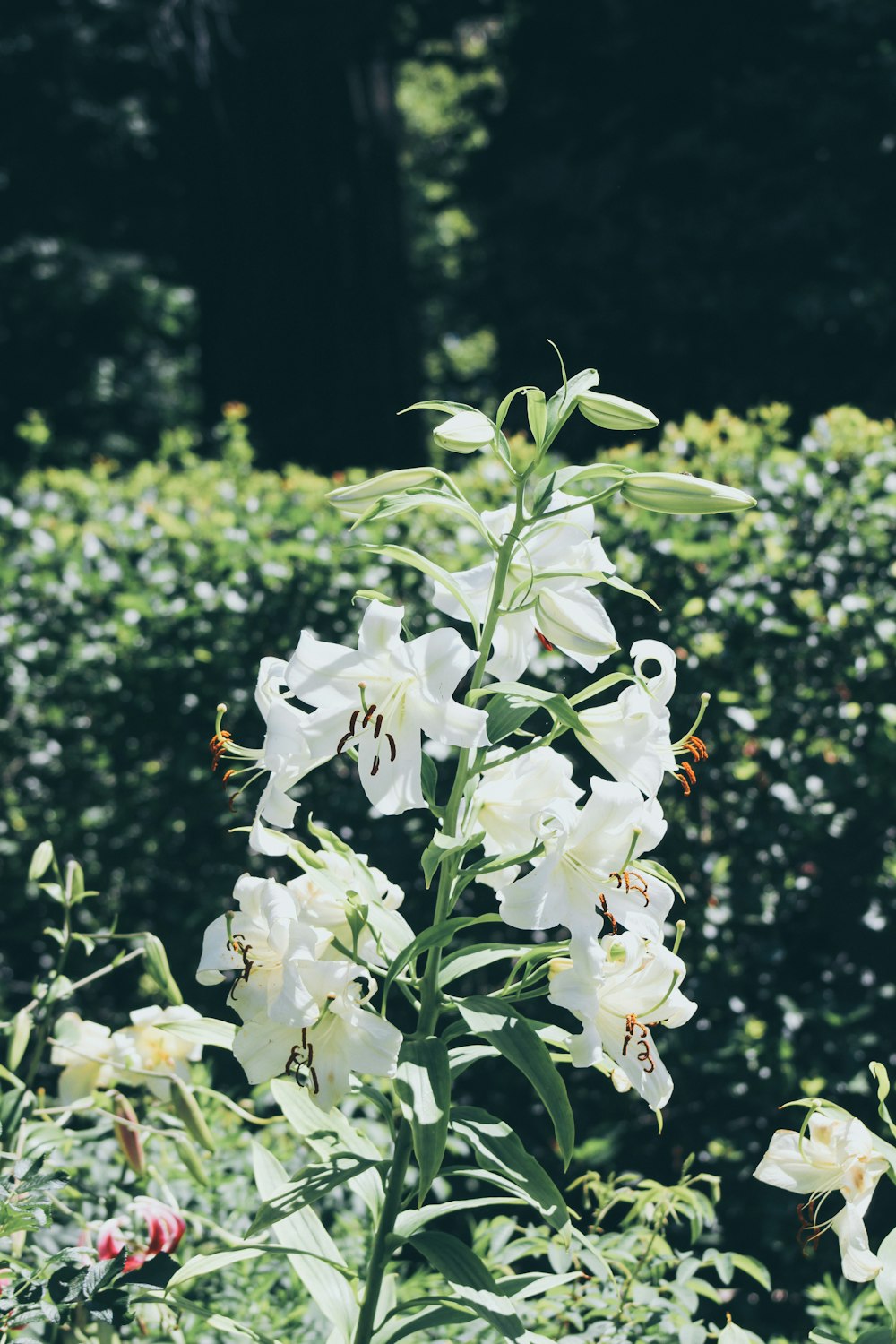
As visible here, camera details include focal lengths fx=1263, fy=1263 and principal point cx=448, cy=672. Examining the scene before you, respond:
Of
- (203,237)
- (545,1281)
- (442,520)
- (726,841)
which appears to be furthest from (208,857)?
(203,237)

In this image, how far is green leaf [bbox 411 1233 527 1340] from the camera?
4.21 ft

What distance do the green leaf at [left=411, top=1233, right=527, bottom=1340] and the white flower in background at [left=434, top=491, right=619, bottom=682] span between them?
0.62m

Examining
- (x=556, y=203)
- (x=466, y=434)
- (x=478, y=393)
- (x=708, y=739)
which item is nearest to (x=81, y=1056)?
(x=466, y=434)

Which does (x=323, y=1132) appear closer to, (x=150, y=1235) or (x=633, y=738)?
(x=150, y=1235)

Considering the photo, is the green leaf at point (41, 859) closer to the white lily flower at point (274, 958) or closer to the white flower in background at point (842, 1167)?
the white lily flower at point (274, 958)

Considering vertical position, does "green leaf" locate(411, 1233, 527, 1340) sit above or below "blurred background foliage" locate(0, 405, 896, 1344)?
above

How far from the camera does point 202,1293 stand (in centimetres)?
→ 187

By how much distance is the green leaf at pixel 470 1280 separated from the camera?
128cm

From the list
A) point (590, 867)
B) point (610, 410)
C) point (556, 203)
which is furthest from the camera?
point (556, 203)

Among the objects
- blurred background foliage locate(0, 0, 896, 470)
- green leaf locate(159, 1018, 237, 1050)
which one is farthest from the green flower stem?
blurred background foliage locate(0, 0, 896, 470)

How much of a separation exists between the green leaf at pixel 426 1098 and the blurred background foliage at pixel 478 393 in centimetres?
111

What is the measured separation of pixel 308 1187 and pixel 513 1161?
220 millimetres

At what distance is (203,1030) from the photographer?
1436mm

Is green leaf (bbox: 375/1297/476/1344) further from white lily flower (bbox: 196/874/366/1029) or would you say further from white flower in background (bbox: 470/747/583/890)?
white flower in background (bbox: 470/747/583/890)
